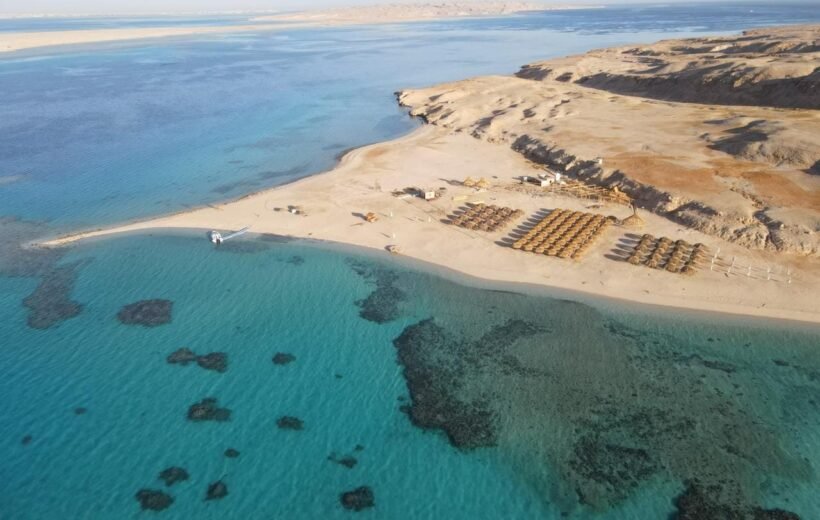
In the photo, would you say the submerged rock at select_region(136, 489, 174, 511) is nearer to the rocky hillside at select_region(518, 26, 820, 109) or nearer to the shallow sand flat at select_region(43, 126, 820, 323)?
the shallow sand flat at select_region(43, 126, 820, 323)

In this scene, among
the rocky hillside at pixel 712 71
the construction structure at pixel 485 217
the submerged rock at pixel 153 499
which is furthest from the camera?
the rocky hillside at pixel 712 71

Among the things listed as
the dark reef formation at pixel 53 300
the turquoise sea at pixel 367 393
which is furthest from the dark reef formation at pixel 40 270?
the turquoise sea at pixel 367 393

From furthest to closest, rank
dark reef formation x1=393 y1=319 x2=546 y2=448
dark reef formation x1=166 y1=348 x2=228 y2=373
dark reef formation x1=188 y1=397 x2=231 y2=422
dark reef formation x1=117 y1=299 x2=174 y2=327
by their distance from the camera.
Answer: dark reef formation x1=117 y1=299 x2=174 y2=327, dark reef formation x1=166 y1=348 x2=228 y2=373, dark reef formation x1=188 y1=397 x2=231 y2=422, dark reef formation x1=393 y1=319 x2=546 y2=448

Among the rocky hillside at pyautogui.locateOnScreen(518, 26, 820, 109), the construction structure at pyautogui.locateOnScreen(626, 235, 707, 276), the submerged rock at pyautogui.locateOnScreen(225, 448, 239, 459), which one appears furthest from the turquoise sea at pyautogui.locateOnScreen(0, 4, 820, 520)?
the rocky hillside at pyautogui.locateOnScreen(518, 26, 820, 109)

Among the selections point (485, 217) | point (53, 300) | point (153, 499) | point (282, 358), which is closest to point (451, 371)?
point (282, 358)

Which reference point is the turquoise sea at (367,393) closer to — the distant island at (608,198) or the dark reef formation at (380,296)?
the dark reef formation at (380,296)

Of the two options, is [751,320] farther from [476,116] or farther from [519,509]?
[476,116]

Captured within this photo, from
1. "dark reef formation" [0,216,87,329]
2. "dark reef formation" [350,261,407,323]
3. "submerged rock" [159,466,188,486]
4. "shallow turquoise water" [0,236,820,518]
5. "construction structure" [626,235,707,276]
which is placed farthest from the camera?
"construction structure" [626,235,707,276]

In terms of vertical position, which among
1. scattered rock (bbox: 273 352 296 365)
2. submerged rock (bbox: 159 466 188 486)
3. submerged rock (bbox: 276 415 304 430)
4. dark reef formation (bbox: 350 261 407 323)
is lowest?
dark reef formation (bbox: 350 261 407 323)
